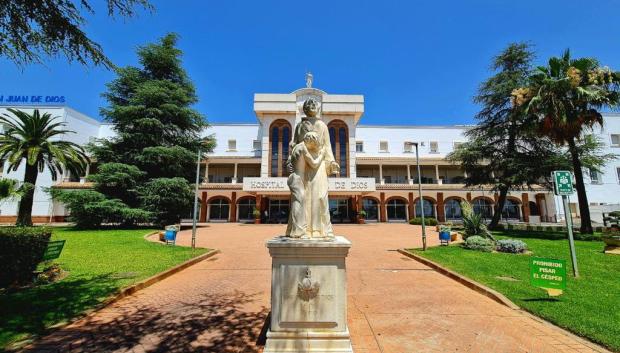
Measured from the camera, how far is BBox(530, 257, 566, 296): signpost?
18.9 ft

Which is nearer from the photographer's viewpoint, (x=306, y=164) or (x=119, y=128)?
(x=306, y=164)

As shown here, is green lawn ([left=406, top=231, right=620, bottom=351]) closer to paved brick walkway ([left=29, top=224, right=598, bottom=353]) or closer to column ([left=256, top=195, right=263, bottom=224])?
paved brick walkway ([left=29, top=224, right=598, bottom=353])

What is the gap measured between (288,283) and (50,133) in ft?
79.0

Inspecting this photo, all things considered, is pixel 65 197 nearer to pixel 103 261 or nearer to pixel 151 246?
pixel 151 246

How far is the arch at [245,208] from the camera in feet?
114

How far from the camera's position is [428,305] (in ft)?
18.7

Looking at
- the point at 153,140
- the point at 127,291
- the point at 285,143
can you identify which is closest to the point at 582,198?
the point at 127,291

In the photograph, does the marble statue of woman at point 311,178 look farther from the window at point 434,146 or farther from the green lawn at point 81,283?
the window at point 434,146

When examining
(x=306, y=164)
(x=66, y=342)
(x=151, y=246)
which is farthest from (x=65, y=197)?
(x=306, y=164)

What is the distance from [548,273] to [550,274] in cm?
4

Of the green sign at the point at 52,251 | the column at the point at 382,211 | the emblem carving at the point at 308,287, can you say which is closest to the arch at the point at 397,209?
the column at the point at 382,211

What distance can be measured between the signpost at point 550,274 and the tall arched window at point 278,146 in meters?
28.3

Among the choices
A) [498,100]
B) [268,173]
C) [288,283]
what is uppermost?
[498,100]

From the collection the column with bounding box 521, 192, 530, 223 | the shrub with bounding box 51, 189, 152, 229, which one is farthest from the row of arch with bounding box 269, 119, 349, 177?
the column with bounding box 521, 192, 530, 223
